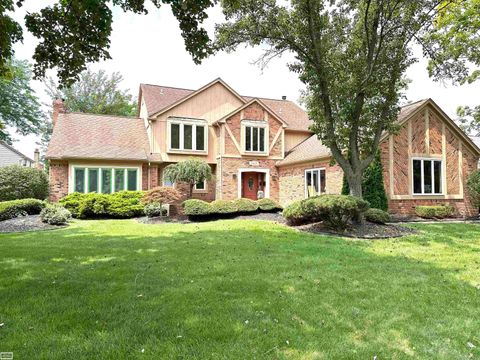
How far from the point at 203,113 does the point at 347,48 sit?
10.7 m

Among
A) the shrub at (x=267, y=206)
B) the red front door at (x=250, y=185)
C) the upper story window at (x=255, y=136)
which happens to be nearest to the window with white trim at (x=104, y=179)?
the red front door at (x=250, y=185)

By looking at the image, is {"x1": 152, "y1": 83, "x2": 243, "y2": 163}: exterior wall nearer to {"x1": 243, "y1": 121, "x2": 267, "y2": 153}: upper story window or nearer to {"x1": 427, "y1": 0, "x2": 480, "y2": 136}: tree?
{"x1": 243, "y1": 121, "x2": 267, "y2": 153}: upper story window

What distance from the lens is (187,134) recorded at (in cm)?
1983

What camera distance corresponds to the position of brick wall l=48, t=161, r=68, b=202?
1720cm

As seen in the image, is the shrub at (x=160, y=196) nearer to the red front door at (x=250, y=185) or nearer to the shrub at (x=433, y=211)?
the red front door at (x=250, y=185)

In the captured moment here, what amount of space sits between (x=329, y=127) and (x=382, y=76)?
252 cm

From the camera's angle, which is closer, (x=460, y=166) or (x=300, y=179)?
(x=460, y=166)

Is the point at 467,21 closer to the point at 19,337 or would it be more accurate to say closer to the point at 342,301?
the point at 342,301

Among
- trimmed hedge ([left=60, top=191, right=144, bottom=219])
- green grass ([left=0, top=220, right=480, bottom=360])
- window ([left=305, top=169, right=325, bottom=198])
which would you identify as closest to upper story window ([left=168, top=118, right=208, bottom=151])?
trimmed hedge ([left=60, top=191, right=144, bottom=219])

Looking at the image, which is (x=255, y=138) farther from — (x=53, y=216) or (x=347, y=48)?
(x=53, y=216)

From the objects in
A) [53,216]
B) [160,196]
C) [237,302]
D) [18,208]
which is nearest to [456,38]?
[160,196]

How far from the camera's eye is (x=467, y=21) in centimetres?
1559

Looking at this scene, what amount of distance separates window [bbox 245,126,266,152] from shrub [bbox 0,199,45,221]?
11.3 meters

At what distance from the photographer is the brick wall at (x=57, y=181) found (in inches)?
677
